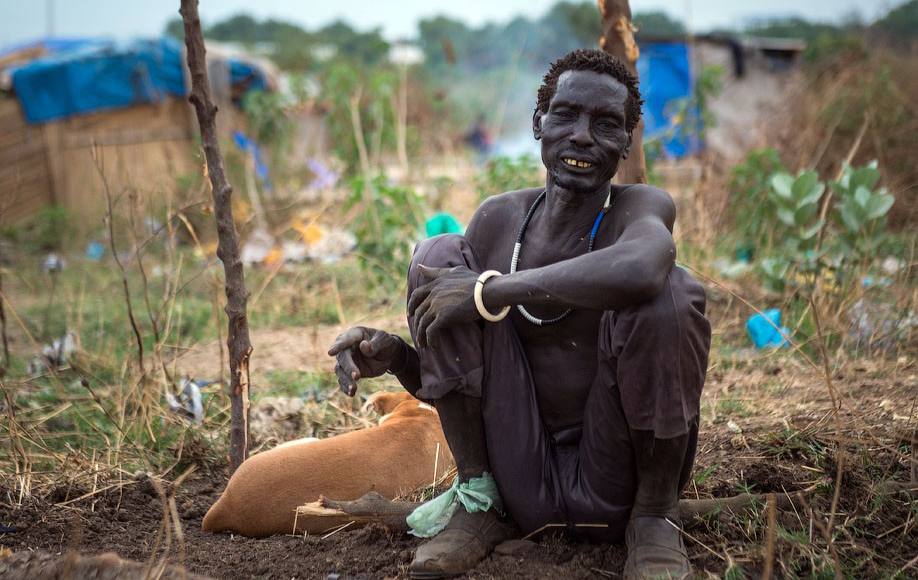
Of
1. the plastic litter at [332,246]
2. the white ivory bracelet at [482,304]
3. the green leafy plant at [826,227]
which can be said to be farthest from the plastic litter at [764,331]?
the plastic litter at [332,246]

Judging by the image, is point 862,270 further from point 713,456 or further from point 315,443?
point 315,443

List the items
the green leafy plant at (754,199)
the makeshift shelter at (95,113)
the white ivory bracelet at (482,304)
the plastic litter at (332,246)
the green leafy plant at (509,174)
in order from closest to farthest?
the white ivory bracelet at (482,304) < the green leafy plant at (754,199) < the green leafy plant at (509,174) < the plastic litter at (332,246) < the makeshift shelter at (95,113)

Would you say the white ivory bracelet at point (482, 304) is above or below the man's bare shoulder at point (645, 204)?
below

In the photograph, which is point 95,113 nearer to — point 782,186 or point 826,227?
point 782,186

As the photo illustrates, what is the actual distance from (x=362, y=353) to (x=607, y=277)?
77cm

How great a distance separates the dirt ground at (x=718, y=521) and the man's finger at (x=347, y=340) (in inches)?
21.7

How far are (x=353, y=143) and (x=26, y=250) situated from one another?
350cm

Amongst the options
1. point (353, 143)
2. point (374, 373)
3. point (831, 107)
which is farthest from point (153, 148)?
point (374, 373)

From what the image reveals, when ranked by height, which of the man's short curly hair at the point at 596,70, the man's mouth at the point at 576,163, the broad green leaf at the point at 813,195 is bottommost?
the broad green leaf at the point at 813,195

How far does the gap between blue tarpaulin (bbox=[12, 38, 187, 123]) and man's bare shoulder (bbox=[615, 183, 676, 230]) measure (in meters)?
9.74

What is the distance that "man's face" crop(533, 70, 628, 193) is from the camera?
7.29 feet

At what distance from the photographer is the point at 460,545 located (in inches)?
87.8

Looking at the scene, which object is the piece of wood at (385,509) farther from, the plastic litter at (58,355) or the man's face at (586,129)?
the plastic litter at (58,355)

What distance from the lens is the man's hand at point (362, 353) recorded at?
2348 mm
